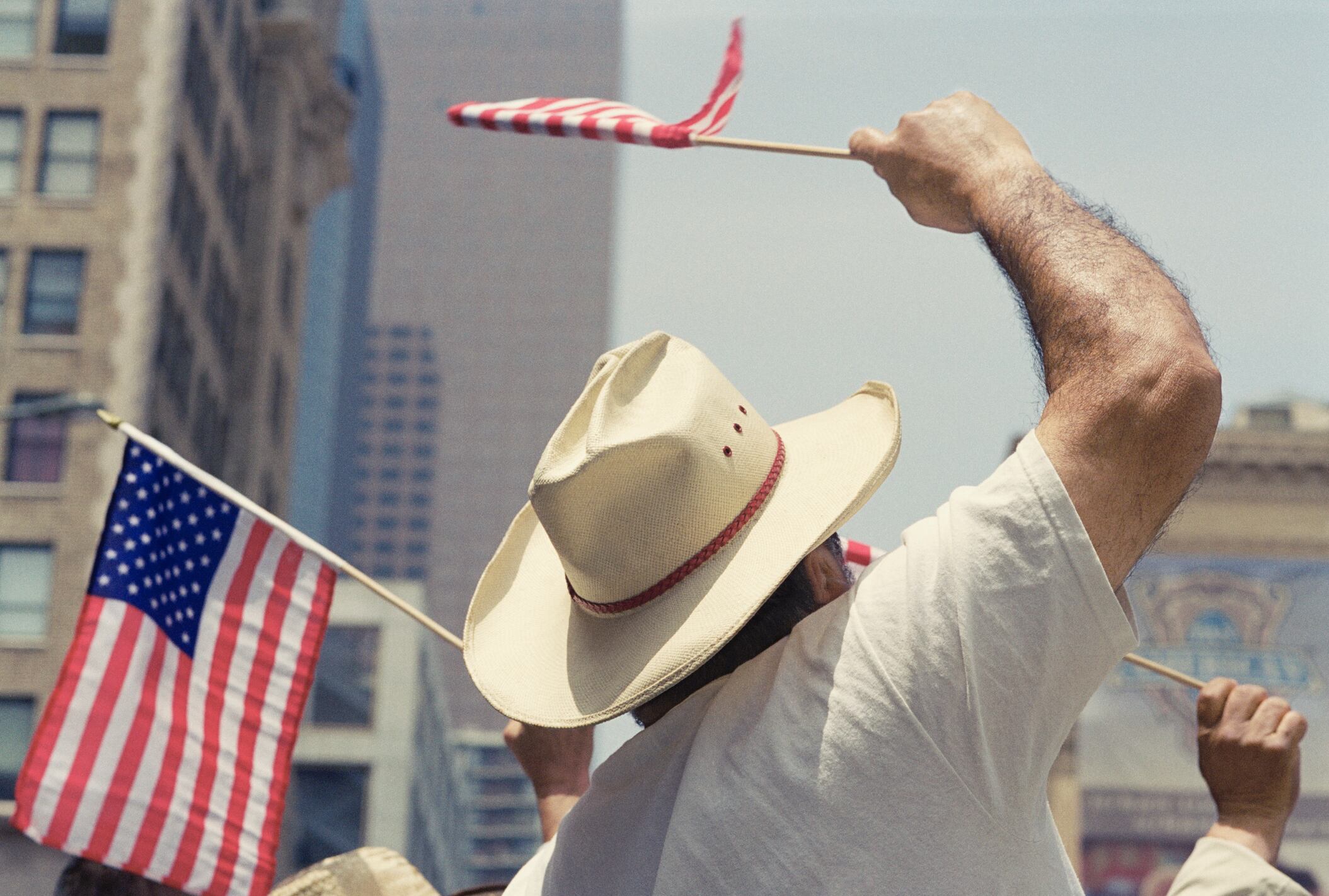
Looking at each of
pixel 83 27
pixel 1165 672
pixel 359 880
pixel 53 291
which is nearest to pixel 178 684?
pixel 359 880

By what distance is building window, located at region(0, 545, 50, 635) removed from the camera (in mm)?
33625

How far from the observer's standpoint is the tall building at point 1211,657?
171ft

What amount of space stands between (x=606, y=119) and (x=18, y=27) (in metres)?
36.9

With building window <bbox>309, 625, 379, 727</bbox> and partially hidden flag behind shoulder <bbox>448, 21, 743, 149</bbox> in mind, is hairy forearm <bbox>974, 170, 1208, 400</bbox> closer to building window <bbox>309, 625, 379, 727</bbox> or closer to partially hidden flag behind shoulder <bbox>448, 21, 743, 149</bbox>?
partially hidden flag behind shoulder <bbox>448, 21, 743, 149</bbox>

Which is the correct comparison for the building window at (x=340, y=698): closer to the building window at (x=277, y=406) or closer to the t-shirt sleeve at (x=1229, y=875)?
the building window at (x=277, y=406)

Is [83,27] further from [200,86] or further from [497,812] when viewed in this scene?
[497,812]

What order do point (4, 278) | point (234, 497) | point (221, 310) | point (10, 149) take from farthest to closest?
1. point (221, 310)
2. point (10, 149)
3. point (4, 278)
4. point (234, 497)

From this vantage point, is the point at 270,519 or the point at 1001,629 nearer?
the point at 1001,629

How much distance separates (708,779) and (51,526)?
3394cm

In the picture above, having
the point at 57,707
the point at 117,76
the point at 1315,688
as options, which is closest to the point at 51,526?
the point at 117,76

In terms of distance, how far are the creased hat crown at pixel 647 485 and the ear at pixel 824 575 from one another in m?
0.12

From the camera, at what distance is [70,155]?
3638 centimetres

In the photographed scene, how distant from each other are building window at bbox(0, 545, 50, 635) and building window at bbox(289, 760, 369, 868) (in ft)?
98.5

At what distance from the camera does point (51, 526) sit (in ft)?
111
